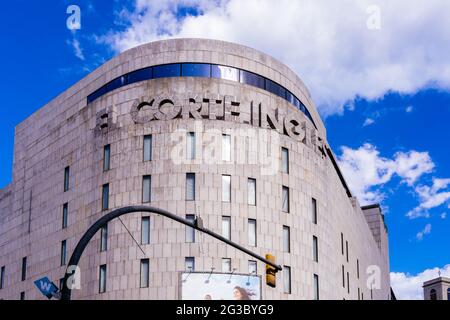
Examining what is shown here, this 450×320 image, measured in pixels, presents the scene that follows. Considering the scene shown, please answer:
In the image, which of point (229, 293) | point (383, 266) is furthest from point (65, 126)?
point (383, 266)

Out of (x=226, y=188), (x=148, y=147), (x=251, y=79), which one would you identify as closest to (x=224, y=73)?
(x=251, y=79)

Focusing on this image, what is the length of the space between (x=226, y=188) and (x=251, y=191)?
2175 millimetres

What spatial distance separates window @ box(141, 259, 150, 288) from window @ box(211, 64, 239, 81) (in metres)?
15.5

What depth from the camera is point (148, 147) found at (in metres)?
55.1

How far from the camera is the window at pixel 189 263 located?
2037 inches

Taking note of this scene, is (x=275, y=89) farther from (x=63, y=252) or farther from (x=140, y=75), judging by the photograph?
(x=63, y=252)

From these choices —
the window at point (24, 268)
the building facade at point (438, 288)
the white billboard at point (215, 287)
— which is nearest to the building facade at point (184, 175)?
the window at point (24, 268)

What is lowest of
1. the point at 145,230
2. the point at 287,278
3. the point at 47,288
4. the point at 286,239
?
the point at 47,288

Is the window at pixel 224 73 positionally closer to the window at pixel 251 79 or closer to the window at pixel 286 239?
the window at pixel 251 79

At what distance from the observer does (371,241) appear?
10375 centimetres

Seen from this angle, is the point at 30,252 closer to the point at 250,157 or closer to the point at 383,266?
the point at 250,157

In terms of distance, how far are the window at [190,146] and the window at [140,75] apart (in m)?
6.32

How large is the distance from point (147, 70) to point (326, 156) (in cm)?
1914

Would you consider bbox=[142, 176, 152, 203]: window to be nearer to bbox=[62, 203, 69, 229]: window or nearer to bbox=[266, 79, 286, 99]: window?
bbox=[62, 203, 69, 229]: window
